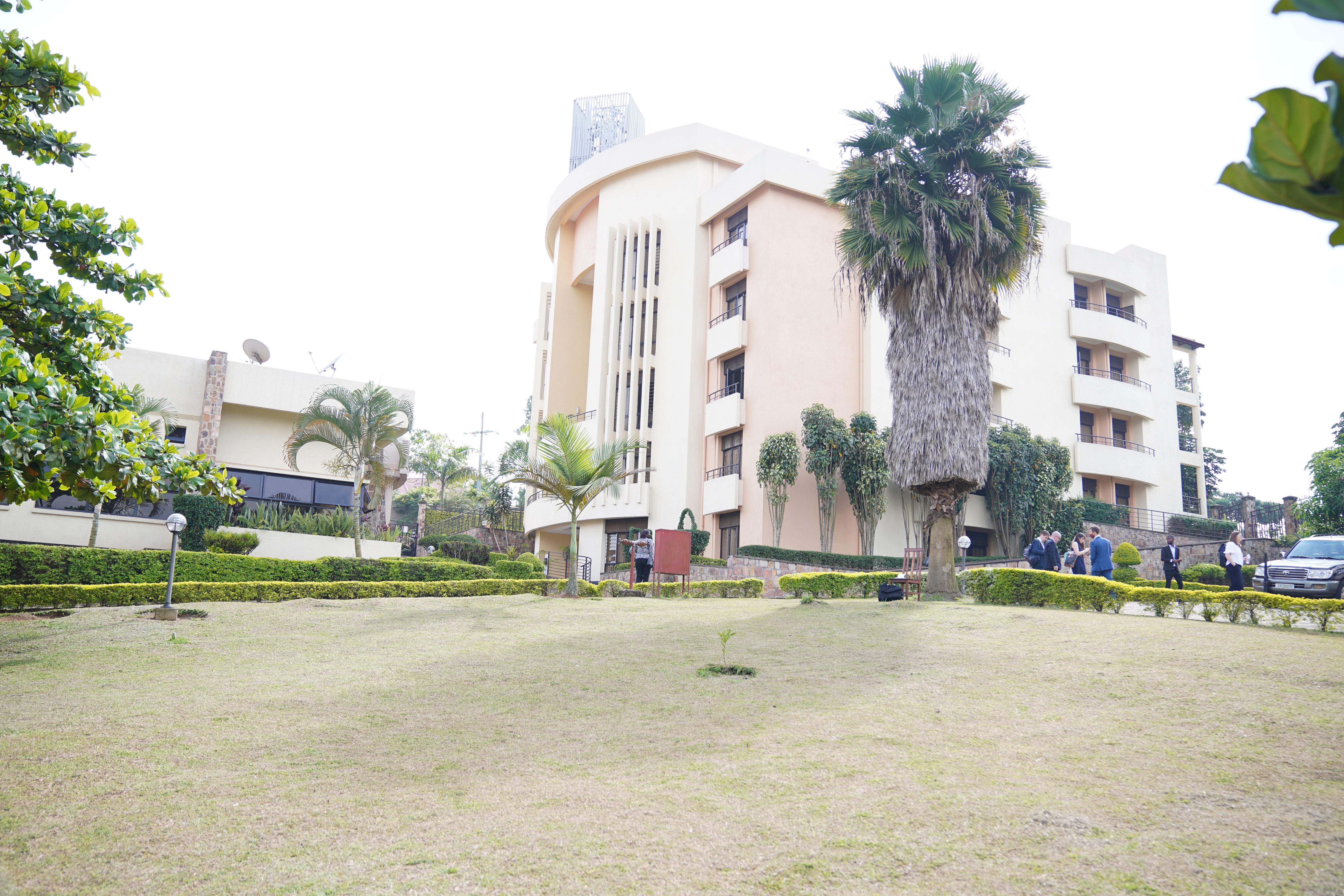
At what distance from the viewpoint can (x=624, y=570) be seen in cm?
3002

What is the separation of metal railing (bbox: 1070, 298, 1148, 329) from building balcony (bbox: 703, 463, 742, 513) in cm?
1737

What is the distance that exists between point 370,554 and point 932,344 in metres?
17.3

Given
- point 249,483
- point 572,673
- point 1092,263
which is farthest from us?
point 1092,263

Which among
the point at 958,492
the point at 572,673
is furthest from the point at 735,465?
the point at 572,673

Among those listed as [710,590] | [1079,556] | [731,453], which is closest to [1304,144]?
[1079,556]

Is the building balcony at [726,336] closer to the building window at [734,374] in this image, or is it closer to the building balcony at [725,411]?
the building window at [734,374]

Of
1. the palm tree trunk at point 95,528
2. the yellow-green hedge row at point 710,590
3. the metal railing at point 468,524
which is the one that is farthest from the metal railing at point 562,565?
the palm tree trunk at point 95,528

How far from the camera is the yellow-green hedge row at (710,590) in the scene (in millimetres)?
20812

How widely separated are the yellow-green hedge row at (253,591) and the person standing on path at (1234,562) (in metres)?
12.9

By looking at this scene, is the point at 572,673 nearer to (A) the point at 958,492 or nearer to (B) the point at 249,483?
(A) the point at 958,492

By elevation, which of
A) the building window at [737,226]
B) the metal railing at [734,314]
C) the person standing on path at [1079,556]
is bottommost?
the person standing on path at [1079,556]

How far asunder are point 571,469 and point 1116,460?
2577cm

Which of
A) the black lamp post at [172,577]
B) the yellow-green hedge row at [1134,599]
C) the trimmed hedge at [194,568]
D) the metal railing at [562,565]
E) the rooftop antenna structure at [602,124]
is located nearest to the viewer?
the yellow-green hedge row at [1134,599]

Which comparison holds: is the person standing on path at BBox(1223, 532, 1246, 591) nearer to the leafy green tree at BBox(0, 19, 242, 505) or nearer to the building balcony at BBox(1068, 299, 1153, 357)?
the leafy green tree at BBox(0, 19, 242, 505)
